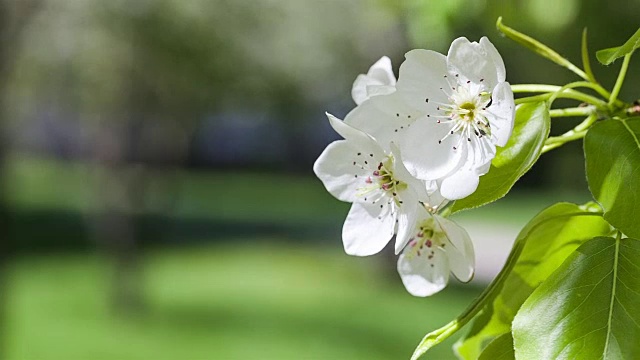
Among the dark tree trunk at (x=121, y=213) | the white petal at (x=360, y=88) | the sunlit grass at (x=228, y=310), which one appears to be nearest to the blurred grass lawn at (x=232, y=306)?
the sunlit grass at (x=228, y=310)

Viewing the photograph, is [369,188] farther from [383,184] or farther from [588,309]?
[588,309]

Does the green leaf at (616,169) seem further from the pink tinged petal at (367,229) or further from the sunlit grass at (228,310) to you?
the sunlit grass at (228,310)

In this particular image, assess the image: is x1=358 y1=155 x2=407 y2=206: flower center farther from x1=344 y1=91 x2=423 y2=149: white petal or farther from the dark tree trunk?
the dark tree trunk

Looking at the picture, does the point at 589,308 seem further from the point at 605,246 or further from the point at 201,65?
the point at 201,65

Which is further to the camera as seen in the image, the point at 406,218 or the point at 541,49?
the point at 541,49

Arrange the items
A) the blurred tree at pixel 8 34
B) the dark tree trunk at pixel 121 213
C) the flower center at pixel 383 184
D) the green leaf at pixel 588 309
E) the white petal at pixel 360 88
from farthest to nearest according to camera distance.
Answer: the dark tree trunk at pixel 121 213, the blurred tree at pixel 8 34, the white petal at pixel 360 88, the flower center at pixel 383 184, the green leaf at pixel 588 309

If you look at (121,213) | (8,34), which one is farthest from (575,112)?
(121,213)

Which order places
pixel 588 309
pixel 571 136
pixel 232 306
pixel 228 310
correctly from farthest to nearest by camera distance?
pixel 232 306, pixel 228 310, pixel 571 136, pixel 588 309

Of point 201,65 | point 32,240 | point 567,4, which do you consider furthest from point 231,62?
point 567,4
